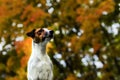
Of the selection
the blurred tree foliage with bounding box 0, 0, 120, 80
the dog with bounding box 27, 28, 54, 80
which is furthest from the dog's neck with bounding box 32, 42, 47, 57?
the blurred tree foliage with bounding box 0, 0, 120, 80

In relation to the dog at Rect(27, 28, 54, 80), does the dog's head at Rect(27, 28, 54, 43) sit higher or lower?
A: higher

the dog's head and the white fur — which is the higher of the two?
the dog's head

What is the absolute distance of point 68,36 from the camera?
29.1ft

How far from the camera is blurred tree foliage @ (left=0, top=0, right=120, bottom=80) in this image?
793 centimetres

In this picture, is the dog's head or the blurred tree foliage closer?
the dog's head

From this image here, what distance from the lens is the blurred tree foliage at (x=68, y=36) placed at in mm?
7930

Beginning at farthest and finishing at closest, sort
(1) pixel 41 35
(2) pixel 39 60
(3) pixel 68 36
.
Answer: (3) pixel 68 36 < (2) pixel 39 60 < (1) pixel 41 35

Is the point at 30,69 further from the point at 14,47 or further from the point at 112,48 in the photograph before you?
the point at 112,48

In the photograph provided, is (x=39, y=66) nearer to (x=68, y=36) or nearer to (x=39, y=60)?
(x=39, y=60)

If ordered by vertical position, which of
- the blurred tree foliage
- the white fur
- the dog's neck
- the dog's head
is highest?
the dog's head

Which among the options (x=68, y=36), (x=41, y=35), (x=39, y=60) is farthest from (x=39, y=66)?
(x=68, y=36)

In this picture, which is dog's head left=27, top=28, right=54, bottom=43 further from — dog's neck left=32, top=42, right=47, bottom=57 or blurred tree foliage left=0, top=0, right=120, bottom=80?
blurred tree foliage left=0, top=0, right=120, bottom=80

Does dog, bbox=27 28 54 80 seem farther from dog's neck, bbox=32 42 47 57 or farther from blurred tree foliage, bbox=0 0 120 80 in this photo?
blurred tree foliage, bbox=0 0 120 80

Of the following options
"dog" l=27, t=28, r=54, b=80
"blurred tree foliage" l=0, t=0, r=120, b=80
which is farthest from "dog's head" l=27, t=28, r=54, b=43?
"blurred tree foliage" l=0, t=0, r=120, b=80
